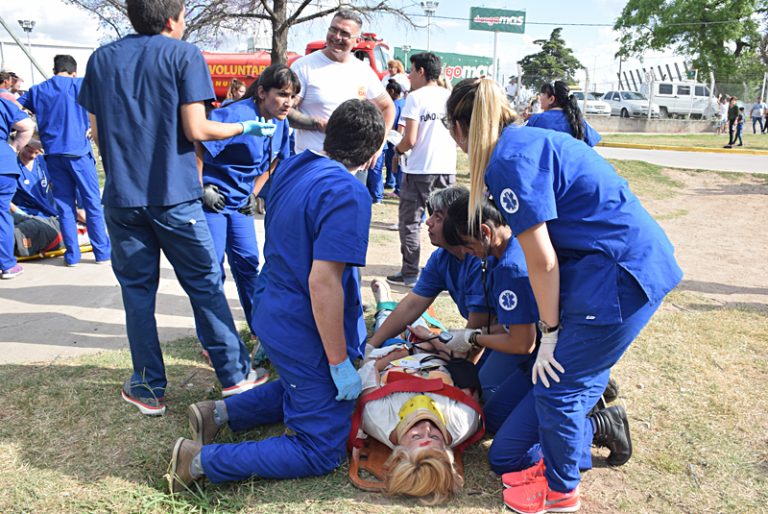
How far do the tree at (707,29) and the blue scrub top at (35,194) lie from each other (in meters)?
38.1

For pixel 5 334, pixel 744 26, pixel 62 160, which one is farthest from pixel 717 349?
pixel 744 26

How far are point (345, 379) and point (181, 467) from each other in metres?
0.75

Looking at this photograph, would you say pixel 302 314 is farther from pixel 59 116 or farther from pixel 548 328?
pixel 59 116

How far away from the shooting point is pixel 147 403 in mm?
3180

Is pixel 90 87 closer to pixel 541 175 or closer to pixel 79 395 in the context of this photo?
pixel 79 395

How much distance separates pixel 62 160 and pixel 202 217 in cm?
348

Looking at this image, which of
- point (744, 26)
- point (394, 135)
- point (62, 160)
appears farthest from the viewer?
point (744, 26)

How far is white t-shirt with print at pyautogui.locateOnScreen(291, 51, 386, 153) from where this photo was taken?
177 inches

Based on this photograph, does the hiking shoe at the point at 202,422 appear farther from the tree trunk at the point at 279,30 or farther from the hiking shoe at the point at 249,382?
the tree trunk at the point at 279,30

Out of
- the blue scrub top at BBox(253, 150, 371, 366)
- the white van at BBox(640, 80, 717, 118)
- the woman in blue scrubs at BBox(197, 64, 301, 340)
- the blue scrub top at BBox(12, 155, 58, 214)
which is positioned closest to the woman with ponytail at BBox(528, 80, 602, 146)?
the woman in blue scrubs at BBox(197, 64, 301, 340)

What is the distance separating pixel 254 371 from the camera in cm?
353

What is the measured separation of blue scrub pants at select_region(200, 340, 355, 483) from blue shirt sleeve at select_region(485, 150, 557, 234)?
1.02 meters

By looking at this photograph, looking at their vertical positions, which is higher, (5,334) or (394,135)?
(394,135)

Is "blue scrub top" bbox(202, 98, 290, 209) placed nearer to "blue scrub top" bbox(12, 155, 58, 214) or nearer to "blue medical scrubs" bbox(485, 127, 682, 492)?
"blue medical scrubs" bbox(485, 127, 682, 492)
